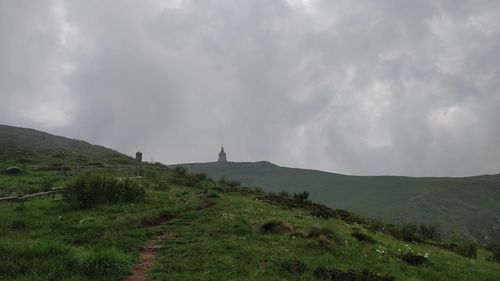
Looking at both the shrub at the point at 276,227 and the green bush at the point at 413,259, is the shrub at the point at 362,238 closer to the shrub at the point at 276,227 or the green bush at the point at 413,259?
the green bush at the point at 413,259

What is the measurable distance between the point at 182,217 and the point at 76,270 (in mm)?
11036

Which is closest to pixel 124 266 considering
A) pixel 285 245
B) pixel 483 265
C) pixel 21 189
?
pixel 285 245

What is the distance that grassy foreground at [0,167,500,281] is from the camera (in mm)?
13945

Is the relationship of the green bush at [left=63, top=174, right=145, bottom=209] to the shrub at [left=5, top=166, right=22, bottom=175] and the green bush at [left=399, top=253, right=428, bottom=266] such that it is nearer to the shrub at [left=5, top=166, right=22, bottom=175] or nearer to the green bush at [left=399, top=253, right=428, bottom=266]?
the green bush at [left=399, top=253, right=428, bottom=266]

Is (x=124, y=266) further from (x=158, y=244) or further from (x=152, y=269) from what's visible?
(x=158, y=244)

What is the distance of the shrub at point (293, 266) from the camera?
15258 mm

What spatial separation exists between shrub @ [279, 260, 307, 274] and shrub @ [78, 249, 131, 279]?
5.20 meters

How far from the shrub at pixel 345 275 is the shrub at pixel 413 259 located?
3.96 metres

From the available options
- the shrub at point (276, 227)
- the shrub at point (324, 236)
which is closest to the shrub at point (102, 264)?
the shrub at point (276, 227)

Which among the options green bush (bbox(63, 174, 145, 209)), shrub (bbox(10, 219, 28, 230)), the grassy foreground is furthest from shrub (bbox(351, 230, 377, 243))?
shrub (bbox(10, 219, 28, 230))

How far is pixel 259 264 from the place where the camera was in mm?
15844

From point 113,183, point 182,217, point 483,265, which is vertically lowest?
point 483,265

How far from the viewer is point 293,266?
51.3ft

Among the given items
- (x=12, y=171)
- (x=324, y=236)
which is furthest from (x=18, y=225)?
(x=12, y=171)
